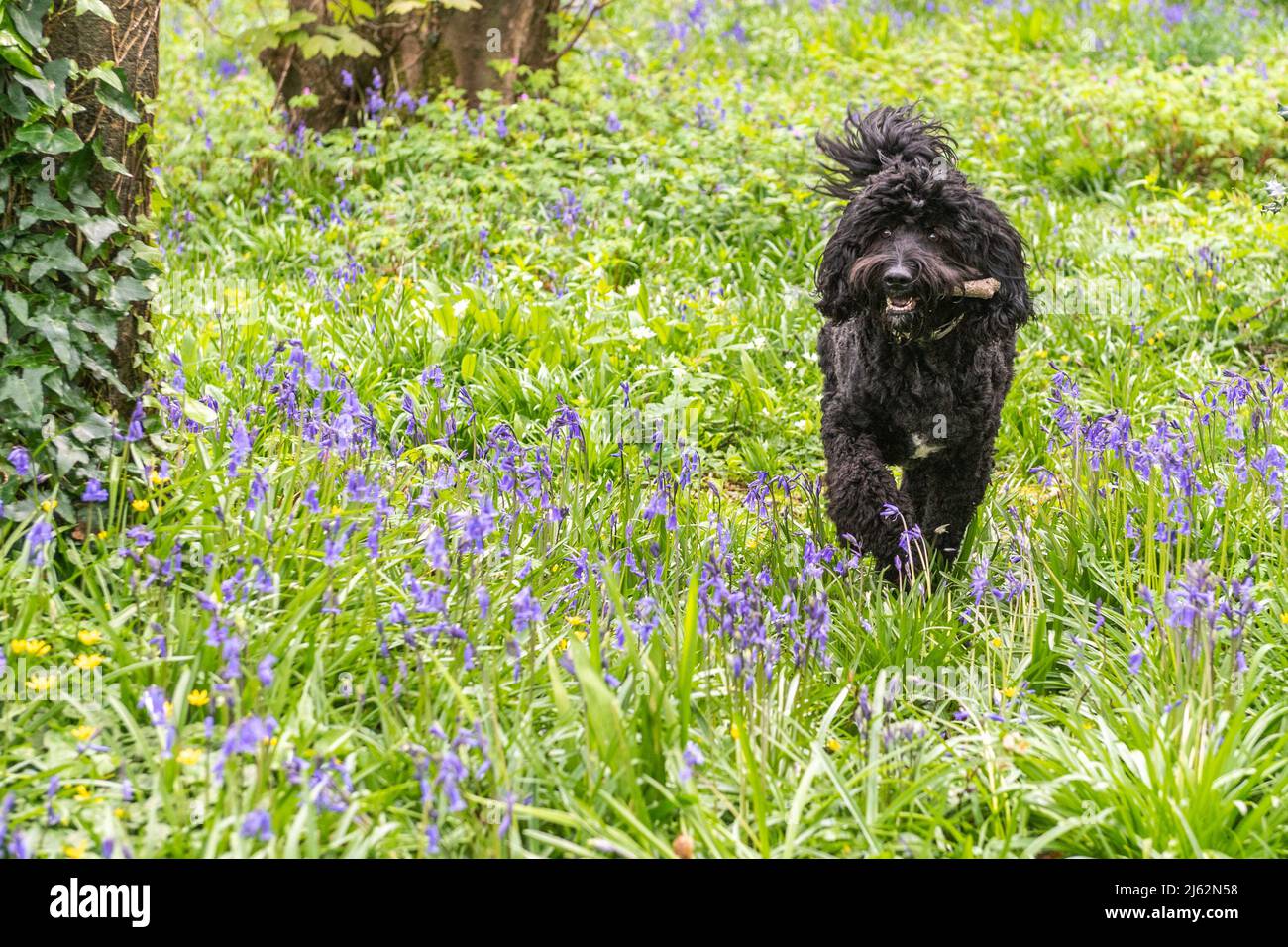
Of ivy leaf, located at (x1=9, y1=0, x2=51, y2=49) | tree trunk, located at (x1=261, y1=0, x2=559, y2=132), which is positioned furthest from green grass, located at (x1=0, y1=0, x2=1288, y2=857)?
ivy leaf, located at (x1=9, y1=0, x2=51, y2=49)

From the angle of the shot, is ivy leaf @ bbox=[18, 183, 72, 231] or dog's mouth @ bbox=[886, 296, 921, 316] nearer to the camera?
ivy leaf @ bbox=[18, 183, 72, 231]

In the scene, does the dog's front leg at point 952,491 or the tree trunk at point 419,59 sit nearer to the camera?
the dog's front leg at point 952,491

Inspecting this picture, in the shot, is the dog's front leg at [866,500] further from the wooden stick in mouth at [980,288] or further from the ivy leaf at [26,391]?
the ivy leaf at [26,391]

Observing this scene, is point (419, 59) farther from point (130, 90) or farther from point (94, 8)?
point (94, 8)

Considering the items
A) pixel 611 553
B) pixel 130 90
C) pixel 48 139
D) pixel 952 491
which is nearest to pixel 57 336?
pixel 48 139

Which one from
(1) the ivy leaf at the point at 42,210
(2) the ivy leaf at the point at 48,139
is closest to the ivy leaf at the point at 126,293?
(1) the ivy leaf at the point at 42,210

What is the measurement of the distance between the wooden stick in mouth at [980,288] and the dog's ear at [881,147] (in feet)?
1.77

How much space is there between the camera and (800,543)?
4.38m

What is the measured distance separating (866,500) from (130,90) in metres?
2.45

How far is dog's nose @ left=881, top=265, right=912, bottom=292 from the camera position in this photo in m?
4.05

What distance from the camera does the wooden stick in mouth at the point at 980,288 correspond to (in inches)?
167

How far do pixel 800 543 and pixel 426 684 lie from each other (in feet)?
6.42

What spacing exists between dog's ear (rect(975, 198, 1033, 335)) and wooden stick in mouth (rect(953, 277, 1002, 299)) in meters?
0.06

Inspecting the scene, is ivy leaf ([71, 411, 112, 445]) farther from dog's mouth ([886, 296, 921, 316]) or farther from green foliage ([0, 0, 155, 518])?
dog's mouth ([886, 296, 921, 316])
